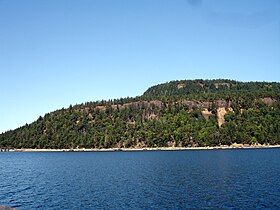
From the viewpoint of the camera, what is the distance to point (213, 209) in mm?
45281

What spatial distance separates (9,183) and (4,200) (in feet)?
72.2

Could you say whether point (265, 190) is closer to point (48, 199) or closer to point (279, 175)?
point (279, 175)

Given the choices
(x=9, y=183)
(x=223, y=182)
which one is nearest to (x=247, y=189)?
(x=223, y=182)

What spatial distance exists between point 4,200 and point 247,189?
44.6 meters

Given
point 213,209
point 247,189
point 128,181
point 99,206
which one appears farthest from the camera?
point 128,181

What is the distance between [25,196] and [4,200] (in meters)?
4.19

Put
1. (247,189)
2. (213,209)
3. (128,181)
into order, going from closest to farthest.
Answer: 1. (213,209)
2. (247,189)
3. (128,181)

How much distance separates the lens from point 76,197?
5675cm

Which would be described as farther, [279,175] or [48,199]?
[279,175]

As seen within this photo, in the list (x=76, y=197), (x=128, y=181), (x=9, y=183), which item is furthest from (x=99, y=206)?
(x=9, y=183)

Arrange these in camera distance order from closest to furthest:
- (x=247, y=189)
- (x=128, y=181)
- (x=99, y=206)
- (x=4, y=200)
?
(x=99, y=206), (x=4, y=200), (x=247, y=189), (x=128, y=181)

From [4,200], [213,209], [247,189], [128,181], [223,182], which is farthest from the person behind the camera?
[128,181]

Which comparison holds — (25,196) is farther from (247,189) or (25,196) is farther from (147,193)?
(247,189)

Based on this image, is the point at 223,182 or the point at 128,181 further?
the point at 128,181
